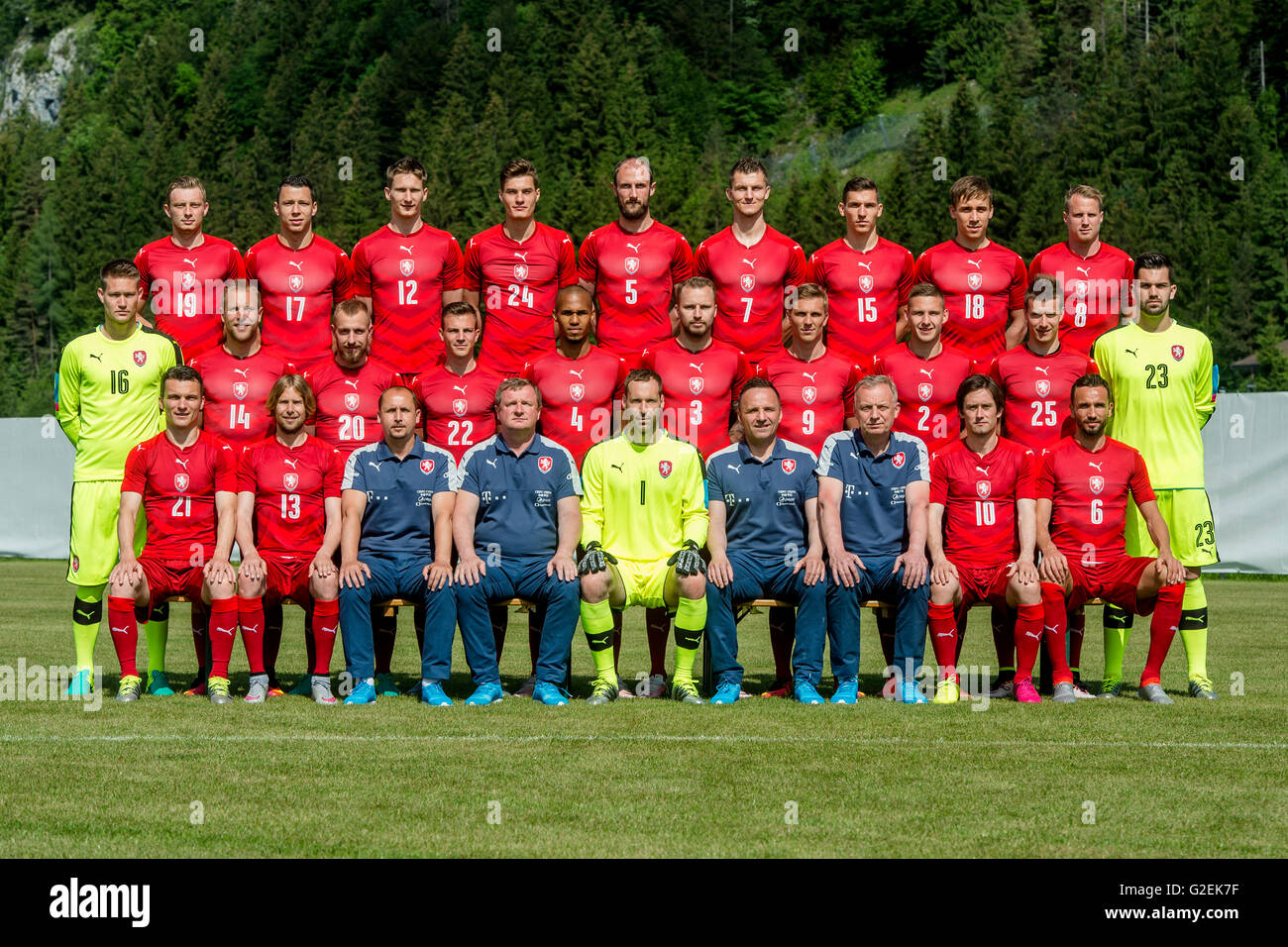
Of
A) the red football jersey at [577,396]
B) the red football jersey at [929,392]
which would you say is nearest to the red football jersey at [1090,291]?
the red football jersey at [929,392]

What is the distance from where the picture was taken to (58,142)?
111 m

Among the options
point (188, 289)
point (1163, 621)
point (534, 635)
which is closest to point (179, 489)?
point (188, 289)

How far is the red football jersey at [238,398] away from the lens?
9102 millimetres

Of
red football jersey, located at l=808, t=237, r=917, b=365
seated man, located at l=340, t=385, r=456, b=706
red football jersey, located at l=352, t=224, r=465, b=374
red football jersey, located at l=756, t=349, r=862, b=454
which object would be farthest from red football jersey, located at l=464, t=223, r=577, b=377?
red football jersey, located at l=808, t=237, r=917, b=365

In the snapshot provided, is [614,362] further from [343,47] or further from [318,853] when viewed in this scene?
[343,47]

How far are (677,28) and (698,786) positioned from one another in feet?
364

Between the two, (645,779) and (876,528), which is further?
(876,528)

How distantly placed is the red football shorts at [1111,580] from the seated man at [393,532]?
11.0ft

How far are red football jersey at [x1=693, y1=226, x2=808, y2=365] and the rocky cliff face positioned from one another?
12857 centimetres

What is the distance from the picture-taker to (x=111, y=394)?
902 centimetres

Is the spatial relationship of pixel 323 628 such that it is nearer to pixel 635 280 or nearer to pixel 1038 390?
pixel 635 280

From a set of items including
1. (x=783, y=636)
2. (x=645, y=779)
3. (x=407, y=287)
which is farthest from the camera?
(x=407, y=287)

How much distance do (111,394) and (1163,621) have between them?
236 inches

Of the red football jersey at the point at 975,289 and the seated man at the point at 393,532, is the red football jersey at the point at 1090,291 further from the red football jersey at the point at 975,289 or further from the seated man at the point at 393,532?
the seated man at the point at 393,532
